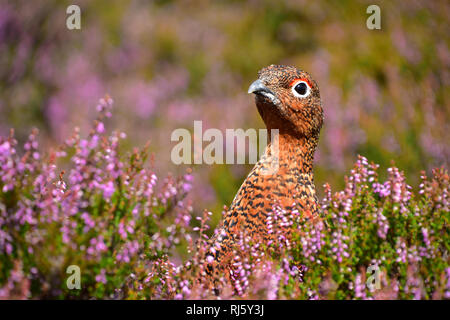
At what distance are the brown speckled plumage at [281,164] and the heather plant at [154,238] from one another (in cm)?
38

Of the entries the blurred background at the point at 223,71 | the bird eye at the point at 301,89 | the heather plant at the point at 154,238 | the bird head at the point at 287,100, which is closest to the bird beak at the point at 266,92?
the bird head at the point at 287,100

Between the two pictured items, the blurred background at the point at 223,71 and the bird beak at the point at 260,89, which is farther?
the blurred background at the point at 223,71

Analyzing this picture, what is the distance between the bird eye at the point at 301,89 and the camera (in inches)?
128

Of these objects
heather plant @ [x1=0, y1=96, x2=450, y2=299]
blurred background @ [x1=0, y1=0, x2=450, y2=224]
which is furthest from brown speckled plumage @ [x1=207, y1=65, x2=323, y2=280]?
blurred background @ [x1=0, y1=0, x2=450, y2=224]

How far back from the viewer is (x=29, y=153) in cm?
222

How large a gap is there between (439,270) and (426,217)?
29cm

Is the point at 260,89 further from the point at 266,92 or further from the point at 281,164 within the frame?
the point at 281,164

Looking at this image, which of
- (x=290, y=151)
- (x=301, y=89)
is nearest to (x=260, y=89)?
(x=301, y=89)

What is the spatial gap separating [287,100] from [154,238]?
1.33m

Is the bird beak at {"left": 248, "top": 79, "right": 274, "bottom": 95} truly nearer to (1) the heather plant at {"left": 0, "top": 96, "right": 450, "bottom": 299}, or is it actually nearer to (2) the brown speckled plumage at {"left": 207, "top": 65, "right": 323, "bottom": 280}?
(2) the brown speckled plumage at {"left": 207, "top": 65, "right": 323, "bottom": 280}

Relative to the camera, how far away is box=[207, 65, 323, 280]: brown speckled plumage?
9.92ft

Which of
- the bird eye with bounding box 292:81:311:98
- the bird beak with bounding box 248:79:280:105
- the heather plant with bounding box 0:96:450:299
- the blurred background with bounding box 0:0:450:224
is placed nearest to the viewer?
the heather plant with bounding box 0:96:450:299

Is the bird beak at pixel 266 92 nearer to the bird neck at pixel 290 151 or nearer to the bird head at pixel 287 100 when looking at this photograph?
the bird head at pixel 287 100

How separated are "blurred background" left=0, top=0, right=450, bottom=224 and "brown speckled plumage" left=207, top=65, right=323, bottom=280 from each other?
3.06 m
